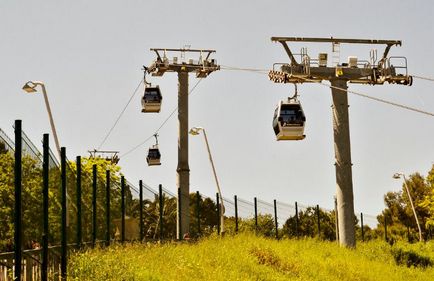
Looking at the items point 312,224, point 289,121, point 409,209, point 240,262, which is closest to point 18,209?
point 240,262

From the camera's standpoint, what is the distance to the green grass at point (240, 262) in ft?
62.7

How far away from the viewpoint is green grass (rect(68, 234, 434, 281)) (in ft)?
62.7

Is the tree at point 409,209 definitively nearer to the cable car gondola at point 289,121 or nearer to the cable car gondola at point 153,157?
the cable car gondola at point 153,157

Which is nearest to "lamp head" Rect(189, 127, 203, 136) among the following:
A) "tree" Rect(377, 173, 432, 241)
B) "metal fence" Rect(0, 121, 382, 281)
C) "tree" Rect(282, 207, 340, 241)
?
"metal fence" Rect(0, 121, 382, 281)

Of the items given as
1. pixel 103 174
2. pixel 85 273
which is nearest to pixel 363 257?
pixel 85 273

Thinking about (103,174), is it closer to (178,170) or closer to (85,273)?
(178,170)

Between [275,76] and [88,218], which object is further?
[275,76]

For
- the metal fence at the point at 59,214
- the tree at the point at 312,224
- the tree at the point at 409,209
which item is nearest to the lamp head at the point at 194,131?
the metal fence at the point at 59,214

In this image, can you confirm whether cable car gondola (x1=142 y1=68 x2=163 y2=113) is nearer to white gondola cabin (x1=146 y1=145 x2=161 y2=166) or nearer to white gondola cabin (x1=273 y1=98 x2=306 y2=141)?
white gondola cabin (x1=146 y1=145 x2=161 y2=166)

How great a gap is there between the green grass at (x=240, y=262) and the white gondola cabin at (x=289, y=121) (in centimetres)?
485

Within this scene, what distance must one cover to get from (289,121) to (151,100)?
15780 millimetres

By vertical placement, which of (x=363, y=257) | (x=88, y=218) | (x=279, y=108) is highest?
(x=279, y=108)

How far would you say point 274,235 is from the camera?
43562mm

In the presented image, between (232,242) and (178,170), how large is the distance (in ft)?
54.3
